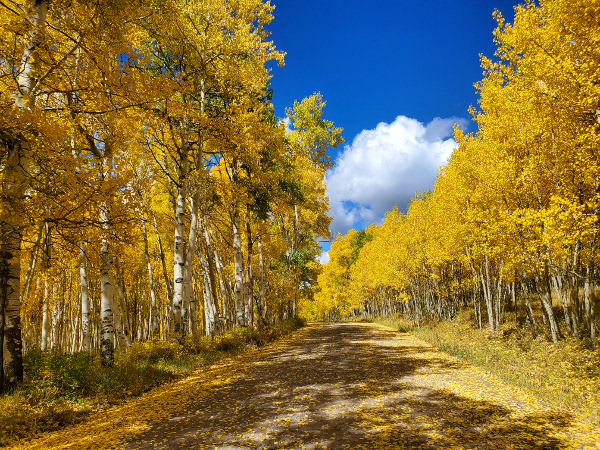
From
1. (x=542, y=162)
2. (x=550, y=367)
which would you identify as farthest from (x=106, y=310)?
(x=542, y=162)

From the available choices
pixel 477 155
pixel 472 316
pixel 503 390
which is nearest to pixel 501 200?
pixel 477 155

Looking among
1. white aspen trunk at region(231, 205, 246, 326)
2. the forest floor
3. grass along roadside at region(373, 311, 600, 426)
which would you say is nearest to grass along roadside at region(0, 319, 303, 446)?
the forest floor

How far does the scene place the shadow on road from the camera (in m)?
4.14

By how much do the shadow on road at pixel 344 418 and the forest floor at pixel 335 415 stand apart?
0.02 metres

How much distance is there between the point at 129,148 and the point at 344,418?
11.9 meters

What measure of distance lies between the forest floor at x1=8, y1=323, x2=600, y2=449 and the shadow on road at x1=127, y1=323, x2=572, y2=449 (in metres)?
0.02

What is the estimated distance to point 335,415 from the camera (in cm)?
508

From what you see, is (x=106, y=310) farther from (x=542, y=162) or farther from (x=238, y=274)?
(x=542, y=162)

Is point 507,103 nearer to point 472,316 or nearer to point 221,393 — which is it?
point 221,393

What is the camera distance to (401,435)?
4258 millimetres

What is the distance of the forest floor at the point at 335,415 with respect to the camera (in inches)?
164

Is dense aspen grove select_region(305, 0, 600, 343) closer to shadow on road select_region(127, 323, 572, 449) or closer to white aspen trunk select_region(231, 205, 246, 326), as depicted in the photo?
shadow on road select_region(127, 323, 572, 449)

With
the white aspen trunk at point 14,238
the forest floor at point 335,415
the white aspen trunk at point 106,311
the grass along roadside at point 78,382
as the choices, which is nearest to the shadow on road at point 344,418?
the forest floor at point 335,415

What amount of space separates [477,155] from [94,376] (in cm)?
1410
